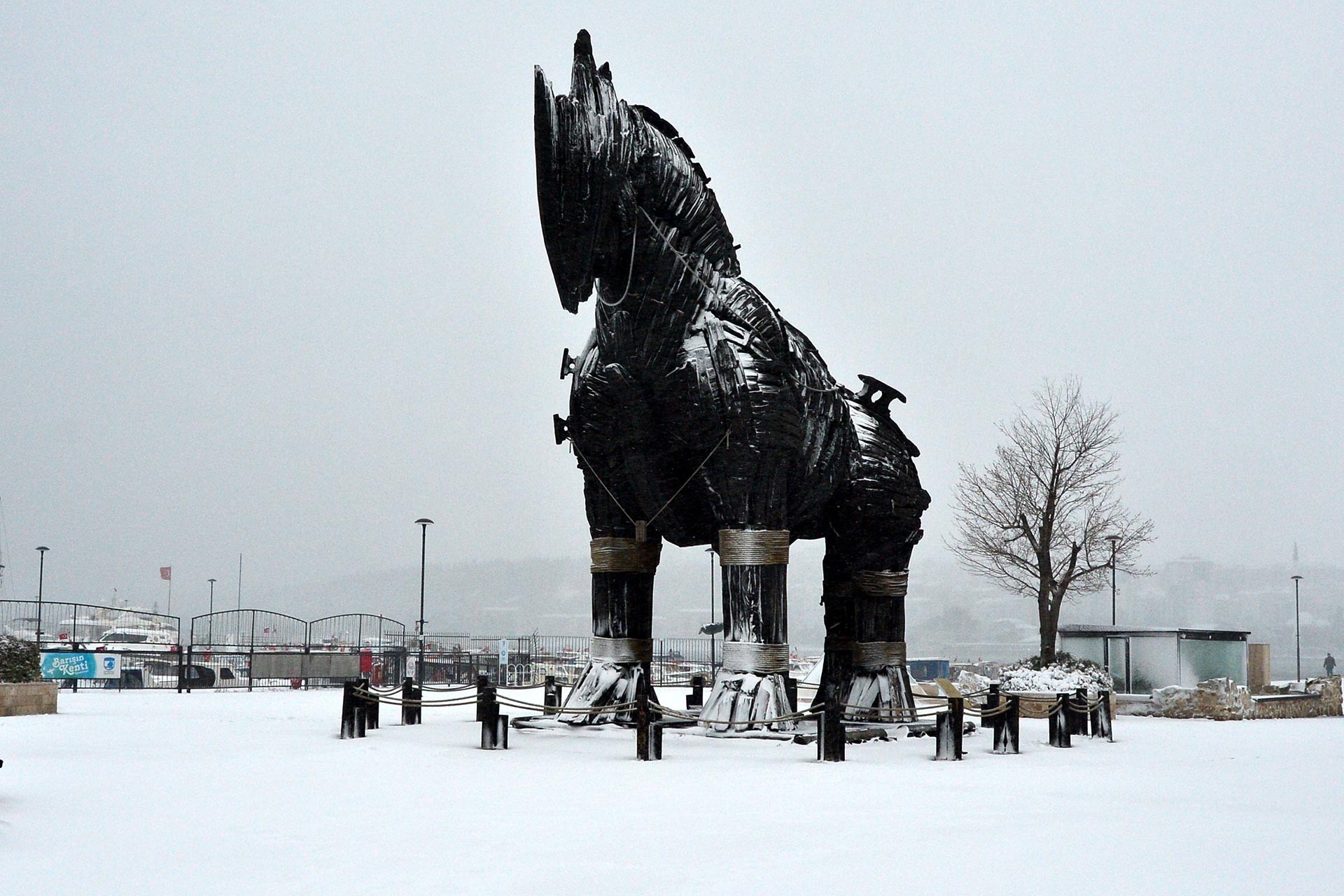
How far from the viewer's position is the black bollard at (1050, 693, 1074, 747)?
1177 centimetres

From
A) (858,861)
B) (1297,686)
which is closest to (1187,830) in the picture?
(858,861)

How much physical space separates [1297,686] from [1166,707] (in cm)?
600

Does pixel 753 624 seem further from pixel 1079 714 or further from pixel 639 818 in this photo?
pixel 1079 714

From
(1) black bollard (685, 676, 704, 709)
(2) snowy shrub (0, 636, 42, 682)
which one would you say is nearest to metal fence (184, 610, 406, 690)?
(2) snowy shrub (0, 636, 42, 682)

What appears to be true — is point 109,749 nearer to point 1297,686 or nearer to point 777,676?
point 777,676

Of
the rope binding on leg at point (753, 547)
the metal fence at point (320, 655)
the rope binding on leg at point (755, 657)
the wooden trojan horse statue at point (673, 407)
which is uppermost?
the wooden trojan horse statue at point (673, 407)

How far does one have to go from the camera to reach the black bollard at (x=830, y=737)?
9.34 meters

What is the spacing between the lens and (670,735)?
11.4 meters

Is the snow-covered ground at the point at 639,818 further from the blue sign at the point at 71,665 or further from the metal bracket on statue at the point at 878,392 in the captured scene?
the blue sign at the point at 71,665

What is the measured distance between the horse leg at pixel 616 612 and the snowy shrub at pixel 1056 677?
9.19 metres

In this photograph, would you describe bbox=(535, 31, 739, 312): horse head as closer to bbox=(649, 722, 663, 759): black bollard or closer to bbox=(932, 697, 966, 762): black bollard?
bbox=(649, 722, 663, 759): black bollard

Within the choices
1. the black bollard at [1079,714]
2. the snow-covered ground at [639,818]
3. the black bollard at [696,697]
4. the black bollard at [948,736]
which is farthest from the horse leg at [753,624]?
the black bollard at [696,697]

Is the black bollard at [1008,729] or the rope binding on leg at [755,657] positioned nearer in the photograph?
the rope binding on leg at [755,657]

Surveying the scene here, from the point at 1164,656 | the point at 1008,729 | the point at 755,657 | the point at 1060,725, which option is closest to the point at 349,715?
the point at 755,657
